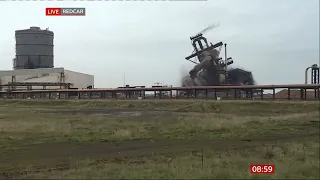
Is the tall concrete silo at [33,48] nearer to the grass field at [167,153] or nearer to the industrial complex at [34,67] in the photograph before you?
the industrial complex at [34,67]

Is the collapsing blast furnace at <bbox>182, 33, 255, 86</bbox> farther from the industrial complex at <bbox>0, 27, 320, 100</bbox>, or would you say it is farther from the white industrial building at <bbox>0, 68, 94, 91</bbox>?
the white industrial building at <bbox>0, 68, 94, 91</bbox>

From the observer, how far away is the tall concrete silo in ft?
478

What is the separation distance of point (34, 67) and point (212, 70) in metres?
73.4

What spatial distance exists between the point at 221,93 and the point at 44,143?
9275cm

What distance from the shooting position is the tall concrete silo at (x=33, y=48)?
145750 mm

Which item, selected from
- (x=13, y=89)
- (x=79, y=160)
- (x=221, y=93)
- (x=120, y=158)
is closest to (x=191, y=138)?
(x=120, y=158)

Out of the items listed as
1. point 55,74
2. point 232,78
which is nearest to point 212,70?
point 232,78
